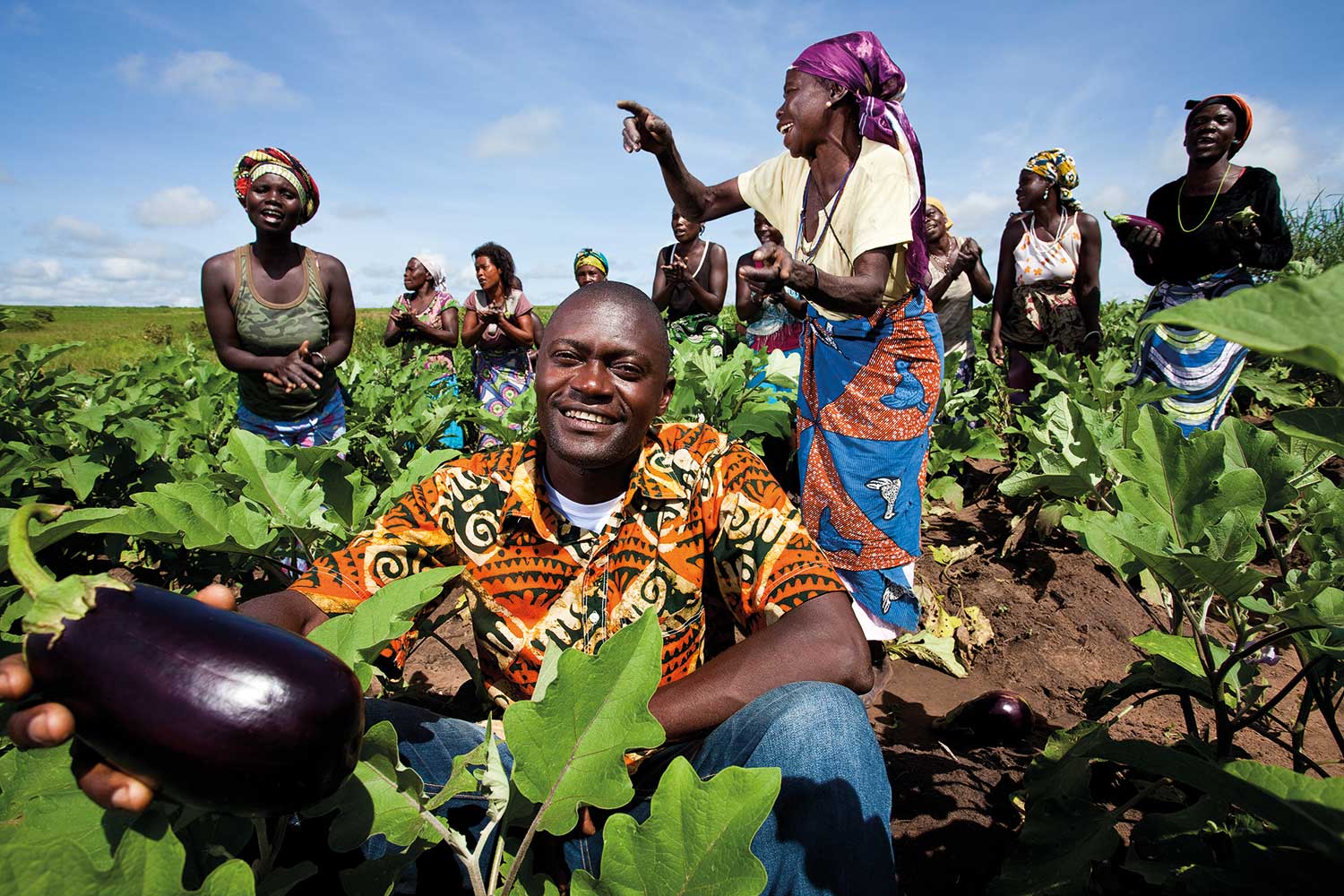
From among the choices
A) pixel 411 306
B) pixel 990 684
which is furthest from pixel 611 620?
pixel 411 306

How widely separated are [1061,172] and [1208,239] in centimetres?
134

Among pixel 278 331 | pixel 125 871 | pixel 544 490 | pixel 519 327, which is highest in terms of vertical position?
pixel 519 327

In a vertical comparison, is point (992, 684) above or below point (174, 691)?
below

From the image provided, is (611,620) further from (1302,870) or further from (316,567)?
(1302,870)

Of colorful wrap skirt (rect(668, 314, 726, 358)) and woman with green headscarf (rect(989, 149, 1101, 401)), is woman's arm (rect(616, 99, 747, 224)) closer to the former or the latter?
colorful wrap skirt (rect(668, 314, 726, 358))

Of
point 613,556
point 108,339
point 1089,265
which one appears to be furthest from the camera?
point 108,339

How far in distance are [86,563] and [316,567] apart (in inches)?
76.7

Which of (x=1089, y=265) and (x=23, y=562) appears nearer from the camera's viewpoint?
(x=23, y=562)

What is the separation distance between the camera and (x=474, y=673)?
172 centimetres

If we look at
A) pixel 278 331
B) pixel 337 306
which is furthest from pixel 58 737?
pixel 337 306

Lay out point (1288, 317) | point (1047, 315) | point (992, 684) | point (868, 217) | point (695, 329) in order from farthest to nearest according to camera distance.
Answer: point (695, 329), point (1047, 315), point (992, 684), point (868, 217), point (1288, 317)

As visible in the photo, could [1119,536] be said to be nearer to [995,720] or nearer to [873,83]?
[995,720]

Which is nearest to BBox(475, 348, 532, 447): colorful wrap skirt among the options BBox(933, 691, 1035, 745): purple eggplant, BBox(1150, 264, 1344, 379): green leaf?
BBox(933, 691, 1035, 745): purple eggplant

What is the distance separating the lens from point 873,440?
270cm
